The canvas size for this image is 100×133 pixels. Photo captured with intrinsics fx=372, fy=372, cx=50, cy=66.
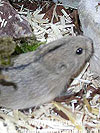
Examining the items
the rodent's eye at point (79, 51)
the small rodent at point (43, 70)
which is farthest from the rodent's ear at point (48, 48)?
the rodent's eye at point (79, 51)

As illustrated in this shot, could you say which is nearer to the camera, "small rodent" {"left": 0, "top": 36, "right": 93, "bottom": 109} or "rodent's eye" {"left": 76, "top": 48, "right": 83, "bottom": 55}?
"small rodent" {"left": 0, "top": 36, "right": 93, "bottom": 109}

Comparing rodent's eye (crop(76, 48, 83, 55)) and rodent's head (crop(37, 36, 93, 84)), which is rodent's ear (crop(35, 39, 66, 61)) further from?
rodent's eye (crop(76, 48, 83, 55))

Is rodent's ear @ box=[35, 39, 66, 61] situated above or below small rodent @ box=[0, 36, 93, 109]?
above

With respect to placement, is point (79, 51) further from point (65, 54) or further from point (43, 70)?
point (43, 70)

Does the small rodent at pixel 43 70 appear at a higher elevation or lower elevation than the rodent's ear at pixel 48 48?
lower

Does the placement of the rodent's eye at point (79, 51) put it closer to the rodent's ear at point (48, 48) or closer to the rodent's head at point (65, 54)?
the rodent's head at point (65, 54)

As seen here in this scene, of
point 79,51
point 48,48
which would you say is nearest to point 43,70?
point 48,48

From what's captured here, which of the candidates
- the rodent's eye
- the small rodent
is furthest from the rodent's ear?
the rodent's eye

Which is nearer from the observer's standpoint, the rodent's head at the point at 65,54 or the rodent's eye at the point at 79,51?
the rodent's head at the point at 65,54
